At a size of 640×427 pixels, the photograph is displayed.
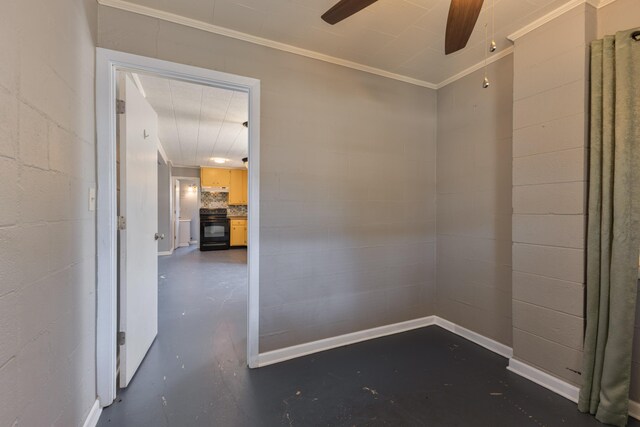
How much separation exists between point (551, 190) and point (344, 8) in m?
1.74

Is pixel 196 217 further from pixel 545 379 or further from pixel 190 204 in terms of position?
pixel 545 379

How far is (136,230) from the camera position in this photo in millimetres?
2035

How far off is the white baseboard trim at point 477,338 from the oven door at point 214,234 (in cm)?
672

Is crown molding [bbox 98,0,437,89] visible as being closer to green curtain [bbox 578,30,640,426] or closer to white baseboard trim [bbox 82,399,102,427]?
green curtain [bbox 578,30,640,426]

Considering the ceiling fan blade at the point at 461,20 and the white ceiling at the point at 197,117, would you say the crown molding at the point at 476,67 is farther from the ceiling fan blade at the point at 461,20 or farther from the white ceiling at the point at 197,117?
the white ceiling at the point at 197,117

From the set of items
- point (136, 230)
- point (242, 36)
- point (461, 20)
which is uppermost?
point (242, 36)

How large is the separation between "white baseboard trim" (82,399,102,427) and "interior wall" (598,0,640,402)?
308 cm

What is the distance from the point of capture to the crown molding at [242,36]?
1737 mm

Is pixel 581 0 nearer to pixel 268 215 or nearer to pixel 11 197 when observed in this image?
pixel 268 215

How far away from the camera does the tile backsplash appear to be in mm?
8711

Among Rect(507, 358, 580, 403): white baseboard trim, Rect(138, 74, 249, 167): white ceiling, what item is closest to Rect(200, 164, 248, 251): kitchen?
Rect(138, 74, 249, 167): white ceiling

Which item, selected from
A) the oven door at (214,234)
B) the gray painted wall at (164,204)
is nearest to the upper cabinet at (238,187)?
the oven door at (214,234)

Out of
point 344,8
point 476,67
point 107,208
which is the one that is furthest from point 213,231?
point 344,8

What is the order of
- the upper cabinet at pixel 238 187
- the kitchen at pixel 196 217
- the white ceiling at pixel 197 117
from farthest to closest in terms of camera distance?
the upper cabinet at pixel 238 187
the white ceiling at pixel 197 117
the kitchen at pixel 196 217
